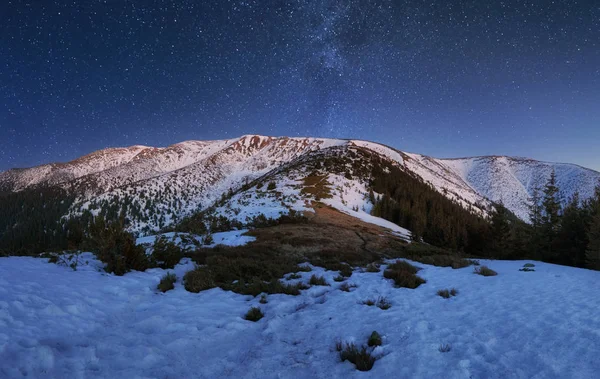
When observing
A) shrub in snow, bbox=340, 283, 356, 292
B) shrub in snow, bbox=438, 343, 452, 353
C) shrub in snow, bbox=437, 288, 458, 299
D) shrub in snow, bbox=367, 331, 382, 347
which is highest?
shrub in snow, bbox=437, 288, 458, 299

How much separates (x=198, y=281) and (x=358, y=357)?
530cm

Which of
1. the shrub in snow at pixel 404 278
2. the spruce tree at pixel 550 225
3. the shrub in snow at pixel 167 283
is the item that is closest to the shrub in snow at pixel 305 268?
the shrub in snow at pixel 404 278

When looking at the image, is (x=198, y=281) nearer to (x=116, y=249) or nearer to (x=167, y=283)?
(x=167, y=283)

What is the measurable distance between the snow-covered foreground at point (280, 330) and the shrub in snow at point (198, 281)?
321mm

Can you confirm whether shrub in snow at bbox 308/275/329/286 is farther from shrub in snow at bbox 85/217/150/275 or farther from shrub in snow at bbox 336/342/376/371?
shrub in snow at bbox 85/217/150/275

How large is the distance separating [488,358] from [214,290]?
633 centimetres

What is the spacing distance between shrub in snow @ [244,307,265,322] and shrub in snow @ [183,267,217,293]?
7.48ft

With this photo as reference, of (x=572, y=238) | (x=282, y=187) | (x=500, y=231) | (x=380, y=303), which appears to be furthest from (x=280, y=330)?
(x=282, y=187)

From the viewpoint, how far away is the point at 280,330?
5484 millimetres

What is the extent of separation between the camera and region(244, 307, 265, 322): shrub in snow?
6.00m

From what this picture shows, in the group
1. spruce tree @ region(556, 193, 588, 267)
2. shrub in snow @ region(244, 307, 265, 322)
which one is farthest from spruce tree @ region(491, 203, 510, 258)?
shrub in snow @ region(244, 307, 265, 322)

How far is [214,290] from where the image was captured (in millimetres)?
7789

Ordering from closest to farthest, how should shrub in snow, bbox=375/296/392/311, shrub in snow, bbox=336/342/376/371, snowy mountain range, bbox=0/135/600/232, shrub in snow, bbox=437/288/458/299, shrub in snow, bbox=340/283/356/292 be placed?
shrub in snow, bbox=336/342/376/371
shrub in snow, bbox=375/296/392/311
shrub in snow, bbox=437/288/458/299
shrub in snow, bbox=340/283/356/292
snowy mountain range, bbox=0/135/600/232

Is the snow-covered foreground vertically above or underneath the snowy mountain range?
underneath
